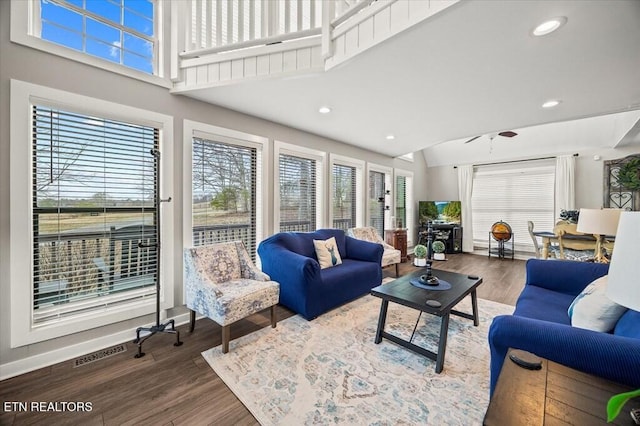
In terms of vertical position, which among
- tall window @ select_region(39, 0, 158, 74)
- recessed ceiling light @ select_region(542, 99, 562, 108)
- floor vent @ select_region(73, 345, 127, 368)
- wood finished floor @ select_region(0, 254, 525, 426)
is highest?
tall window @ select_region(39, 0, 158, 74)

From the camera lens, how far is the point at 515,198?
6281 mm

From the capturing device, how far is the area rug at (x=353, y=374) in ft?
5.28

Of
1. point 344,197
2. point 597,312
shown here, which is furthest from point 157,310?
point 344,197

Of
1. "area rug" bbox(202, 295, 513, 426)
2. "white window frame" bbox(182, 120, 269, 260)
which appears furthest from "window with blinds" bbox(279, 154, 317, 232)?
"area rug" bbox(202, 295, 513, 426)

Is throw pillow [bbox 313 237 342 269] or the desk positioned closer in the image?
throw pillow [bbox 313 237 342 269]

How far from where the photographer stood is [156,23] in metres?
2.69

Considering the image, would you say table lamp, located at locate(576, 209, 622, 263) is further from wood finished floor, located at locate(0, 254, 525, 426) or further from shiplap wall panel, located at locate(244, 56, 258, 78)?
shiplap wall panel, located at locate(244, 56, 258, 78)

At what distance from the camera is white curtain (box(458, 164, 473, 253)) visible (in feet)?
22.4

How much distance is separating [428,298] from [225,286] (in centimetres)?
192

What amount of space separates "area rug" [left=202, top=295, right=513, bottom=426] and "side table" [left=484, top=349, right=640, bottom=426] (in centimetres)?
79

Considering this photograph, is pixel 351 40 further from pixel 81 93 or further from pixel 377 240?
pixel 377 240

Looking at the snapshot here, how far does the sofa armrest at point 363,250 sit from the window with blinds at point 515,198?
4.46 m

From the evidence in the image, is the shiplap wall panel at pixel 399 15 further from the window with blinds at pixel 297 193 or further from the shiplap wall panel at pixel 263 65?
the window with blinds at pixel 297 193

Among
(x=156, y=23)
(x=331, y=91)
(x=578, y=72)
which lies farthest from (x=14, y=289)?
(x=578, y=72)
